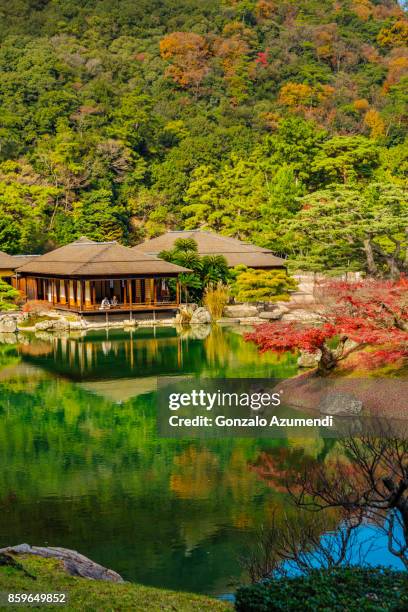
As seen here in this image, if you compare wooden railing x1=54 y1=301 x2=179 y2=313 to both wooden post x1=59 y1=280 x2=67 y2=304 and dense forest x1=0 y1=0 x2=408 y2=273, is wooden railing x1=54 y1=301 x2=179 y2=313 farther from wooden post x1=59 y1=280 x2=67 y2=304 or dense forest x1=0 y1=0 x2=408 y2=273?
dense forest x1=0 y1=0 x2=408 y2=273

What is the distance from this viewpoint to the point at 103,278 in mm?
30875

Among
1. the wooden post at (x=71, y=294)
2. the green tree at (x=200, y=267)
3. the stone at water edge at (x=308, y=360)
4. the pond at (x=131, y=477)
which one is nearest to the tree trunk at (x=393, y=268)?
the pond at (x=131, y=477)

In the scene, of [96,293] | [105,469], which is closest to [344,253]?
[96,293]

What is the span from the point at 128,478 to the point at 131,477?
0.22 feet

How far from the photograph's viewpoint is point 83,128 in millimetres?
54812

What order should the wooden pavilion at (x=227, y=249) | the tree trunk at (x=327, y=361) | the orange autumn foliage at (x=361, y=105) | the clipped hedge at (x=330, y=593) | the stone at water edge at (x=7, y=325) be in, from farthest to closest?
the orange autumn foliage at (x=361, y=105)
the wooden pavilion at (x=227, y=249)
the stone at water edge at (x=7, y=325)
the tree trunk at (x=327, y=361)
the clipped hedge at (x=330, y=593)

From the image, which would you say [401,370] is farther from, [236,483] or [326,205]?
[326,205]

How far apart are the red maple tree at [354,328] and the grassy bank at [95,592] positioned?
8.46 m

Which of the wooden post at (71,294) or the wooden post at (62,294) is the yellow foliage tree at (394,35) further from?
the wooden post at (71,294)

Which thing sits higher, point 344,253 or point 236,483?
point 344,253

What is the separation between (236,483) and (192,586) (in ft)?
10.6

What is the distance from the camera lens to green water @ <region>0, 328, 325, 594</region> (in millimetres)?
8695

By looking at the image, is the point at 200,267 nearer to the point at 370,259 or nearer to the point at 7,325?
the point at 7,325

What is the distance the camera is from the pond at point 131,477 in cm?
870
